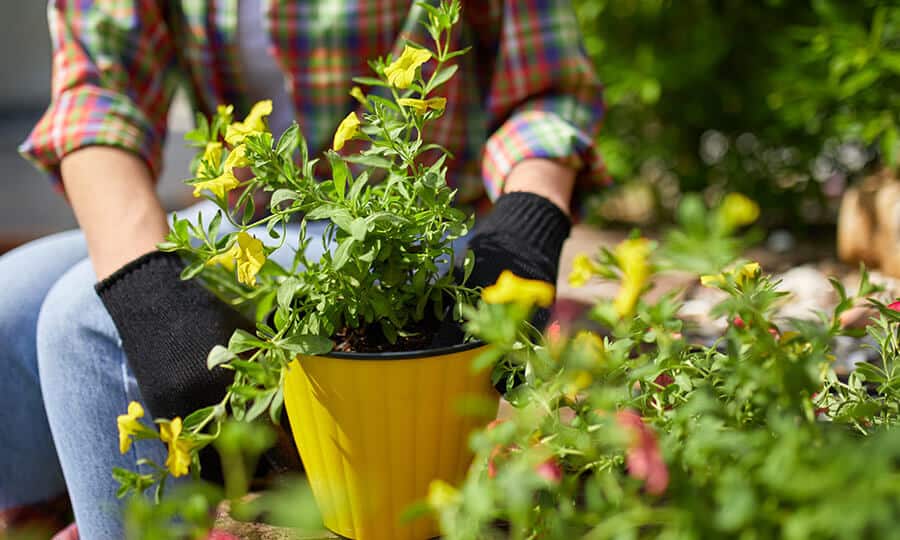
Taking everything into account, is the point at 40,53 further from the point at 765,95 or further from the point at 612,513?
the point at 612,513

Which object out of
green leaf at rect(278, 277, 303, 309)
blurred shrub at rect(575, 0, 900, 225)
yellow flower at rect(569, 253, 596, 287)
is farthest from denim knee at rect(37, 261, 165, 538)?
blurred shrub at rect(575, 0, 900, 225)

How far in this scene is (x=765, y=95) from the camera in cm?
225

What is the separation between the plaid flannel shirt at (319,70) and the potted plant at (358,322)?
1.53 ft

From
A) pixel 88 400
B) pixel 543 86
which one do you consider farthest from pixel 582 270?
pixel 543 86

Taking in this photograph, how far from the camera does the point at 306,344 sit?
61cm

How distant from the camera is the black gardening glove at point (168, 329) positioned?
0.78 meters

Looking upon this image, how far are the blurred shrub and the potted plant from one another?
154cm

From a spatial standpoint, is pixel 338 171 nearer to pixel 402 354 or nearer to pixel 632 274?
pixel 402 354

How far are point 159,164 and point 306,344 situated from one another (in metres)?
0.70

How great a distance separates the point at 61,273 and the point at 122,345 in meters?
0.36

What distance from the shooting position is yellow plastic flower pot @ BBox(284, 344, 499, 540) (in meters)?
0.64

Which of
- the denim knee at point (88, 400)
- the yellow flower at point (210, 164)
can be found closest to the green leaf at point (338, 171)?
the yellow flower at point (210, 164)

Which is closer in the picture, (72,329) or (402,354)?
(402,354)

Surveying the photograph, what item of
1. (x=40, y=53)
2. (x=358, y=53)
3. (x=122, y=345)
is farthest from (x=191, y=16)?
(x=40, y=53)
